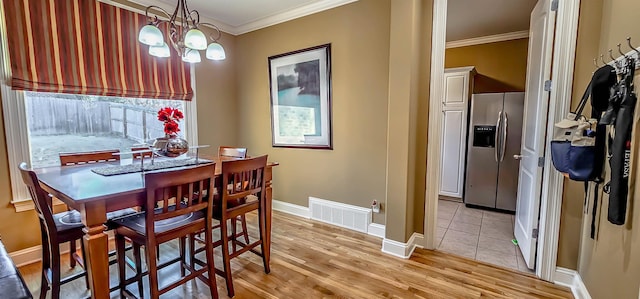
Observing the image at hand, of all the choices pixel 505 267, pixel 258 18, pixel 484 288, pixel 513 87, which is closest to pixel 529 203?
pixel 505 267

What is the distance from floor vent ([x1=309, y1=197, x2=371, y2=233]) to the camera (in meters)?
3.05

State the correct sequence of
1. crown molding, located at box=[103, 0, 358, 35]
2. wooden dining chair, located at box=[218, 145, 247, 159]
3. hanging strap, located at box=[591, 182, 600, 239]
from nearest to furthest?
hanging strap, located at box=[591, 182, 600, 239] → wooden dining chair, located at box=[218, 145, 247, 159] → crown molding, located at box=[103, 0, 358, 35]

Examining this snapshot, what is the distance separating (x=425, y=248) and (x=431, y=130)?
1140 millimetres

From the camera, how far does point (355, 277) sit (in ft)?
7.22

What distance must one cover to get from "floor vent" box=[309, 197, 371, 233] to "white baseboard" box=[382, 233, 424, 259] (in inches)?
17.7

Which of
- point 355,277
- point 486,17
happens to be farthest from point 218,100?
point 486,17

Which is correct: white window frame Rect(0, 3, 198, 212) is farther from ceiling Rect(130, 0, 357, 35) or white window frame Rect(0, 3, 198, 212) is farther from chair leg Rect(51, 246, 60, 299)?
ceiling Rect(130, 0, 357, 35)

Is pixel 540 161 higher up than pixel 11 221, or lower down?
higher up

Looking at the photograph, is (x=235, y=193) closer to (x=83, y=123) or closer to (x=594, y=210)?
(x=83, y=123)

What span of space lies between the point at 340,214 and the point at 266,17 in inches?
104

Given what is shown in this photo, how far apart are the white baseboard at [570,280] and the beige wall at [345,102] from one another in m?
1.47

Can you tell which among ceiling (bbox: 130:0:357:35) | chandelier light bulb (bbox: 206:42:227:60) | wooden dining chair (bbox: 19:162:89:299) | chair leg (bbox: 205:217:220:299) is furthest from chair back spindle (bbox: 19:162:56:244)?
ceiling (bbox: 130:0:357:35)

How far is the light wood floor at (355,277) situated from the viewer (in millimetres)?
1998

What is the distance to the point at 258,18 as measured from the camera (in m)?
3.56
